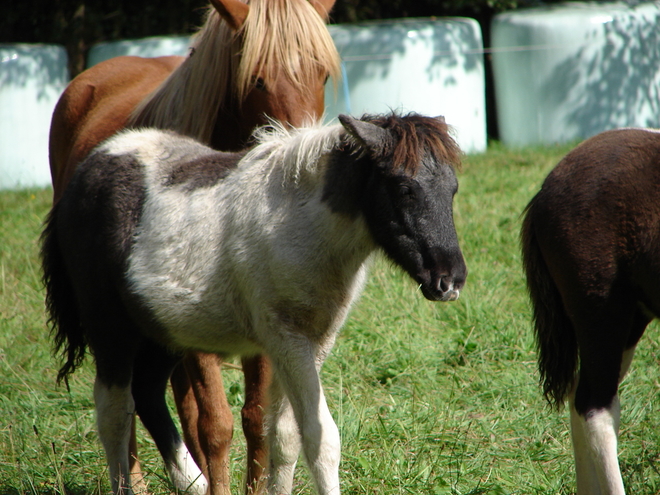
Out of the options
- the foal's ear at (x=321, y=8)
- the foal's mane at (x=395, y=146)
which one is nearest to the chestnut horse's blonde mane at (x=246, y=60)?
the foal's ear at (x=321, y=8)

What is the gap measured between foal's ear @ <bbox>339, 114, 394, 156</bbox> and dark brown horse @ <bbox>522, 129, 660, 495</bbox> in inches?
30.9

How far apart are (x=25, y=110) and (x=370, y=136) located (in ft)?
31.1

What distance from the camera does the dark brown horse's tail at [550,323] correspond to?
2.79 meters

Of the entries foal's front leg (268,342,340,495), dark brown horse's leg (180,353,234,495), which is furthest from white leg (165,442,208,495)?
foal's front leg (268,342,340,495)

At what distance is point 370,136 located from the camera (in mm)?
2160

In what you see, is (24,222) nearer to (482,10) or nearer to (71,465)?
(71,465)

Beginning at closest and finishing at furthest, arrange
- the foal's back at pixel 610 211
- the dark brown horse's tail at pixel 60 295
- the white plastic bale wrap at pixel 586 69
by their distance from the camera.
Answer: the foal's back at pixel 610 211, the dark brown horse's tail at pixel 60 295, the white plastic bale wrap at pixel 586 69

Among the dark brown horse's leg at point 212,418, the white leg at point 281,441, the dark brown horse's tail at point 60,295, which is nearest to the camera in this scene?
the white leg at point 281,441

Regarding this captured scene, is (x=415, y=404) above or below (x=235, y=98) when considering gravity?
below

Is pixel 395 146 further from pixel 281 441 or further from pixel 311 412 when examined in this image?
pixel 281 441

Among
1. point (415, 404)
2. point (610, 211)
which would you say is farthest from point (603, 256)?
point (415, 404)

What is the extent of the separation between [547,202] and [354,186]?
817 millimetres

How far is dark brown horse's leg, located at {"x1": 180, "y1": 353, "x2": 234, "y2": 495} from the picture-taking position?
3.02 meters

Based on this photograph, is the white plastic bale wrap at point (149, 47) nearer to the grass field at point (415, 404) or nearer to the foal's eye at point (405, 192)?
the grass field at point (415, 404)
